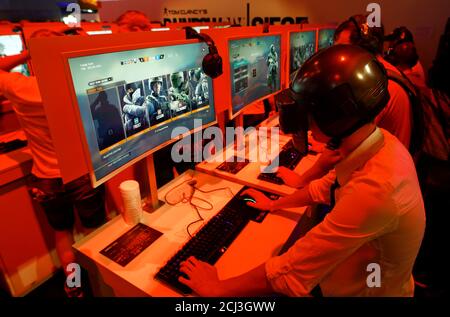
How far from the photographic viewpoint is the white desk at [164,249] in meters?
0.94

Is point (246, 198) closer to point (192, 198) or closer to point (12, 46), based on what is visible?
point (192, 198)

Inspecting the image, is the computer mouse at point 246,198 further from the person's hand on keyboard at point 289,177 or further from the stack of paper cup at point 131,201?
the stack of paper cup at point 131,201

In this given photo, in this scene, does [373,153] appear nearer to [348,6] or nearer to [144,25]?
[144,25]

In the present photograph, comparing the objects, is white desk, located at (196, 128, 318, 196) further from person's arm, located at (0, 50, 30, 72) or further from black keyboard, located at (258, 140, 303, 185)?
person's arm, located at (0, 50, 30, 72)

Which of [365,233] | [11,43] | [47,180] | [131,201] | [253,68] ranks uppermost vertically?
[11,43]

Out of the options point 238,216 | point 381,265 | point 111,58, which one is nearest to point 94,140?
point 111,58

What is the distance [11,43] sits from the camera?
310 cm

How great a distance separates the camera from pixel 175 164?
1.75 metres

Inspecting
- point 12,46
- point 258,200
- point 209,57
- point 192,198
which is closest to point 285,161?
point 258,200

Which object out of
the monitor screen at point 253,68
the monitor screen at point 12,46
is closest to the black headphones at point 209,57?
the monitor screen at point 253,68

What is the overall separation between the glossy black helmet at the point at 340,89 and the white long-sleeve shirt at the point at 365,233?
0.35 feet

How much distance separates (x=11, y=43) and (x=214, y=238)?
3.31m

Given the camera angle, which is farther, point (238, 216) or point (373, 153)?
point (238, 216)
